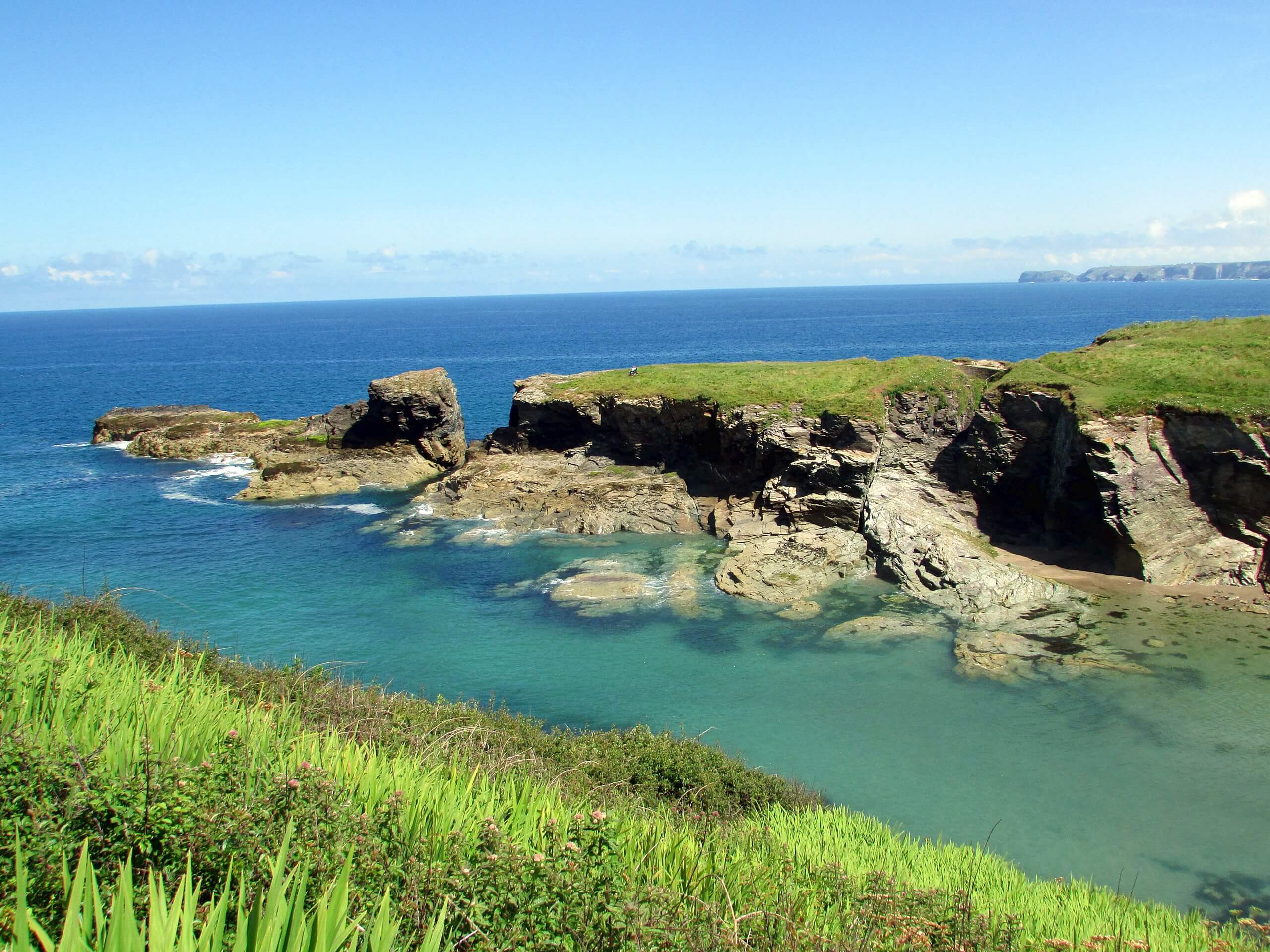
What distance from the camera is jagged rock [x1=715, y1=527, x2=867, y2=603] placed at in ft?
119

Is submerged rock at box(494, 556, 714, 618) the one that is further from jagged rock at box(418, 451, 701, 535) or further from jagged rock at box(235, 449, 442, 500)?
jagged rock at box(235, 449, 442, 500)

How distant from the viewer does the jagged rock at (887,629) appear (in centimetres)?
3216

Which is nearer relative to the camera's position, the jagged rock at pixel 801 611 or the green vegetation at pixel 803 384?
the jagged rock at pixel 801 611

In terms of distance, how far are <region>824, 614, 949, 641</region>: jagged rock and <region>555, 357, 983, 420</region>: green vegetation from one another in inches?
459

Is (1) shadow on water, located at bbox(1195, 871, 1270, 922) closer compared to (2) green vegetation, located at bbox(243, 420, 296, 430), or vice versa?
(1) shadow on water, located at bbox(1195, 871, 1270, 922)

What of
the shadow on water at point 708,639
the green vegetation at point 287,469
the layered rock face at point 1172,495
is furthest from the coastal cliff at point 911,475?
the shadow on water at point 708,639

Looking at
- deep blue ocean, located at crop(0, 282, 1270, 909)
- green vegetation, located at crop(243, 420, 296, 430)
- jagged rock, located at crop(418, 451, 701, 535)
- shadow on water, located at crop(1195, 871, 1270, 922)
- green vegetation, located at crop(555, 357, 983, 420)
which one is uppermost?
green vegetation, located at crop(555, 357, 983, 420)

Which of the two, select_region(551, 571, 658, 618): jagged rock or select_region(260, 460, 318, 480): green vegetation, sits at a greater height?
select_region(260, 460, 318, 480): green vegetation

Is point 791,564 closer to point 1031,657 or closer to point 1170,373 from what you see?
point 1031,657

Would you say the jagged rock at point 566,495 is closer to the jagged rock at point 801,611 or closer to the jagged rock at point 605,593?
the jagged rock at point 605,593

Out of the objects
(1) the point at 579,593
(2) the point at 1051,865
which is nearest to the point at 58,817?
(2) the point at 1051,865

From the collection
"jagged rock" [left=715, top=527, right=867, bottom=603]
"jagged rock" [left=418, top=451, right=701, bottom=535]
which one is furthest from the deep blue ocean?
"jagged rock" [left=418, top=451, right=701, bottom=535]

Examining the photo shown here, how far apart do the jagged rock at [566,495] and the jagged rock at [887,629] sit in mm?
12951

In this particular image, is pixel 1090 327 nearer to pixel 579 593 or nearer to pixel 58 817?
pixel 579 593
